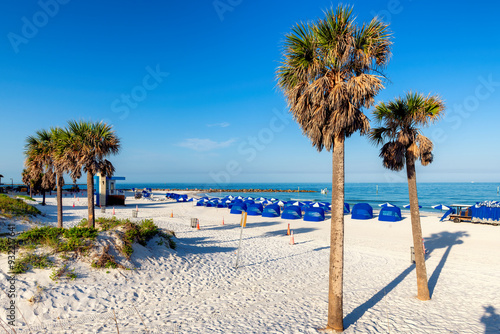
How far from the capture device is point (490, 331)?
25.7 feet

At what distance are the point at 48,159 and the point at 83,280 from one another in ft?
48.2

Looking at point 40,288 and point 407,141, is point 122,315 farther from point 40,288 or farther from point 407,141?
point 407,141

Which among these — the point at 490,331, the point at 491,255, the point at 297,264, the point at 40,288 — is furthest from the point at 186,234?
the point at 491,255

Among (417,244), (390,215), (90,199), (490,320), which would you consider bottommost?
(390,215)

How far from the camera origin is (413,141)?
34.2 feet

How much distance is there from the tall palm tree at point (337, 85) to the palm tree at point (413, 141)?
9.72 ft

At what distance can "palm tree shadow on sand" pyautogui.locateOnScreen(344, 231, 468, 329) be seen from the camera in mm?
8852

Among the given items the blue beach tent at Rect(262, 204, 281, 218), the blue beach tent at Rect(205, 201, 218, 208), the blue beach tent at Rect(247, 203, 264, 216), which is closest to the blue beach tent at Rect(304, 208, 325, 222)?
the blue beach tent at Rect(262, 204, 281, 218)

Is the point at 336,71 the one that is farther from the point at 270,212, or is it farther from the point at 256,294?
the point at 270,212

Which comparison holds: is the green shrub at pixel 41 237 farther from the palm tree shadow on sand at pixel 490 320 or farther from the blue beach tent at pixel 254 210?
the blue beach tent at pixel 254 210

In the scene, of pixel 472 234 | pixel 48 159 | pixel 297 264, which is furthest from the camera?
pixel 472 234

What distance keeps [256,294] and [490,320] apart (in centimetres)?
744

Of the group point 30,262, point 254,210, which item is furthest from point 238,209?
point 30,262

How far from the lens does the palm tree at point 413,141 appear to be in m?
10.2
